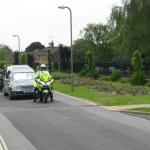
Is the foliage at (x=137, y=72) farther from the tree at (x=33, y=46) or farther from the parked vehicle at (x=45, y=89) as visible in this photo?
the tree at (x=33, y=46)

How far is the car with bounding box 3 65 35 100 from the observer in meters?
30.7

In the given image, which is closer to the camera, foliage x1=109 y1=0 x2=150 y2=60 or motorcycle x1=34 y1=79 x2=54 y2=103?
motorcycle x1=34 y1=79 x2=54 y2=103

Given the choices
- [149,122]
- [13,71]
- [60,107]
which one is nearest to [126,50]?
[13,71]

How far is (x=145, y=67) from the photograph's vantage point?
53.0m

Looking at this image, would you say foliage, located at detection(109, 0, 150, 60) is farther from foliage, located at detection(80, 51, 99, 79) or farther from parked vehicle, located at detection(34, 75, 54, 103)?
parked vehicle, located at detection(34, 75, 54, 103)

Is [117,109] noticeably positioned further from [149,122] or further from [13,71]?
[13,71]

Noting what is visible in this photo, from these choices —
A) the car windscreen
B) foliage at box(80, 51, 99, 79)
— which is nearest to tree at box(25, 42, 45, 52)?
foliage at box(80, 51, 99, 79)

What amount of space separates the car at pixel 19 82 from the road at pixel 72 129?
6100 mm

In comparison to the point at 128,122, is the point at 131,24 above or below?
above

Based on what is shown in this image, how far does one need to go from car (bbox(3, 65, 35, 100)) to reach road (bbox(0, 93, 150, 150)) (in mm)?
6100

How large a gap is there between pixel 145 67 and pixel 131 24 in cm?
438

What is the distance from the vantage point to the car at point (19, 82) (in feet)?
101

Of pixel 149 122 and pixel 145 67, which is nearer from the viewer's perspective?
pixel 149 122

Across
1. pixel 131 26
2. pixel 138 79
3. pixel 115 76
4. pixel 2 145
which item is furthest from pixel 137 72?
pixel 2 145
